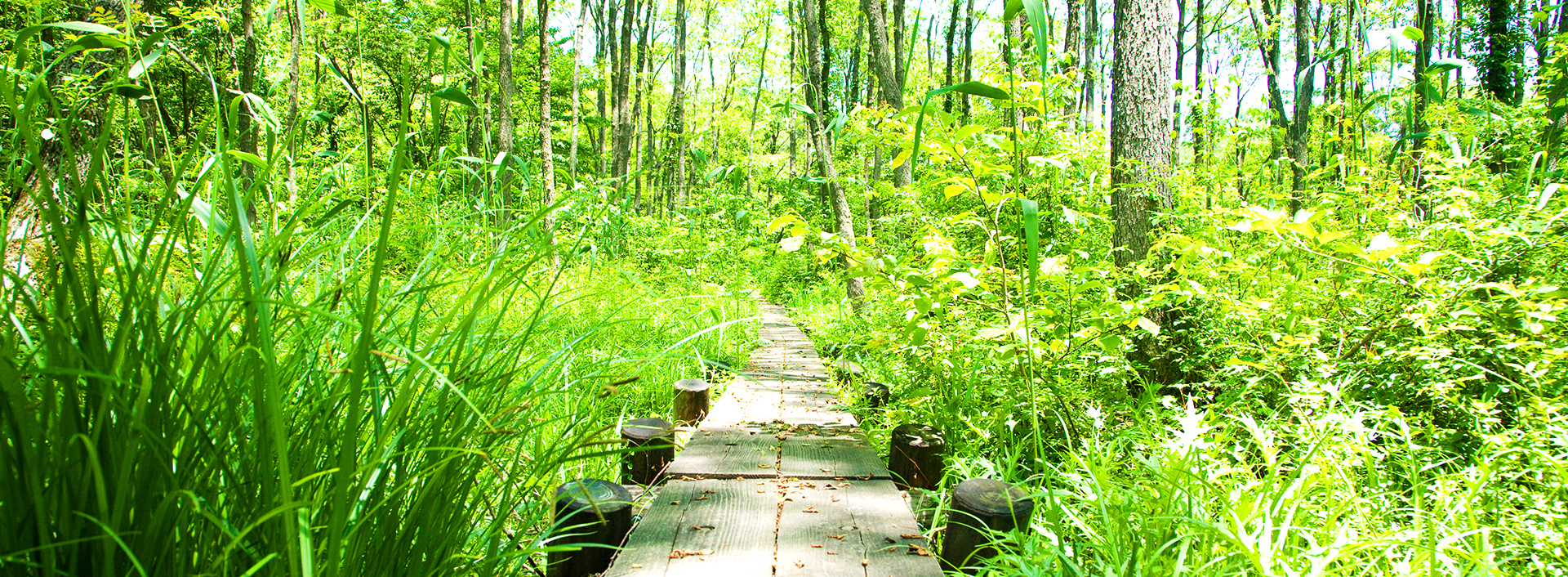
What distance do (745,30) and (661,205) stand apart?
27.0 ft

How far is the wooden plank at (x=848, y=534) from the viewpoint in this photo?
1.42 metres

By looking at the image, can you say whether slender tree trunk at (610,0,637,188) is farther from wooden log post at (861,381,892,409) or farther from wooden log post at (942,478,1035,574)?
wooden log post at (942,478,1035,574)

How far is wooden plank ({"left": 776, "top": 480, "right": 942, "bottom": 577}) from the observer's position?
1422mm

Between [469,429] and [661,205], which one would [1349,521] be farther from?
[661,205]

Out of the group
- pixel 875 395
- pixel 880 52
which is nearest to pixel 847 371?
pixel 875 395

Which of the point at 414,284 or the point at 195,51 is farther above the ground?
the point at 195,51

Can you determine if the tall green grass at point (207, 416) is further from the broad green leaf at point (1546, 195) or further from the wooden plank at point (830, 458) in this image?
the broad green leaf at point (1546, 195)

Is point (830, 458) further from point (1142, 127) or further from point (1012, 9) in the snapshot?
point (1142, 127)

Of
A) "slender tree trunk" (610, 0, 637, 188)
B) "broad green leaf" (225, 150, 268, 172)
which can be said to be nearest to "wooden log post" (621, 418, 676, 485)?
"broad green leaf" (225, 150, 268, 172)

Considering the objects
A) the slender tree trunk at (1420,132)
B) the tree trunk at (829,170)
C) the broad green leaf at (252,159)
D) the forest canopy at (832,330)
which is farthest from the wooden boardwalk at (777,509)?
the tree trunk at (829,170)

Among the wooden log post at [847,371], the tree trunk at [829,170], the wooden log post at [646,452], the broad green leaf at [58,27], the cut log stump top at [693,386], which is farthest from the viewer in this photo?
the tree trunk at [829,170]

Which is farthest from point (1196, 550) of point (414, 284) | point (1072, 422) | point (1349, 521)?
point (414, 284)

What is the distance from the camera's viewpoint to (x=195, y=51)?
33.6ft

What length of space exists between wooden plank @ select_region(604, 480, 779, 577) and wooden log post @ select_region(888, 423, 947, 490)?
1.91ft
